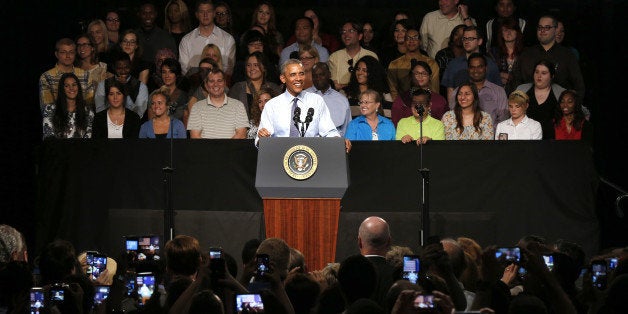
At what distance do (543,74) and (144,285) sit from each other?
6562 millimetres

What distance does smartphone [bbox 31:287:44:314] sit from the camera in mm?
5266

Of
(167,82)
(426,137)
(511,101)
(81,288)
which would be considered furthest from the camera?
(167,82)

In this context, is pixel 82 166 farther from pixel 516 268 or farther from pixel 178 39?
pixel 516 268

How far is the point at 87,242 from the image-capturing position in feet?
34.9

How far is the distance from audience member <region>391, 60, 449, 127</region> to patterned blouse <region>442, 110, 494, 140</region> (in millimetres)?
574

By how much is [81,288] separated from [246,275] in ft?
2.81

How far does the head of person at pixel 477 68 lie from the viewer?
11.9 metres

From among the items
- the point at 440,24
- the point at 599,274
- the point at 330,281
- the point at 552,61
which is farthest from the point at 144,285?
the point at 440,24

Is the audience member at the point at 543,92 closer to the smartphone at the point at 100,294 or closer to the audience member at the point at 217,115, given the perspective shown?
the audience member at the point at 217,115

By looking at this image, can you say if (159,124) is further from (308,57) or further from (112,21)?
(112,21)

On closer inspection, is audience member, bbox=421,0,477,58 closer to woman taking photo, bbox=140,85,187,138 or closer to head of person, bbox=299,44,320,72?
head of person, bbox=299,44,320,72

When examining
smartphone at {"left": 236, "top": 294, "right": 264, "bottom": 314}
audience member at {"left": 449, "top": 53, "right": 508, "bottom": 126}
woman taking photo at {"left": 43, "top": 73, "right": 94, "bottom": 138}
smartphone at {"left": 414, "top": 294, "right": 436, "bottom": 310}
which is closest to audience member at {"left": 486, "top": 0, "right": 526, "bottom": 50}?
audience member at {"left": 449, "top": 53, "right": 508, "bottom": 126}

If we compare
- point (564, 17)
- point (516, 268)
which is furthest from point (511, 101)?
point (516, 268)

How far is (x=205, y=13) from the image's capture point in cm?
1305
